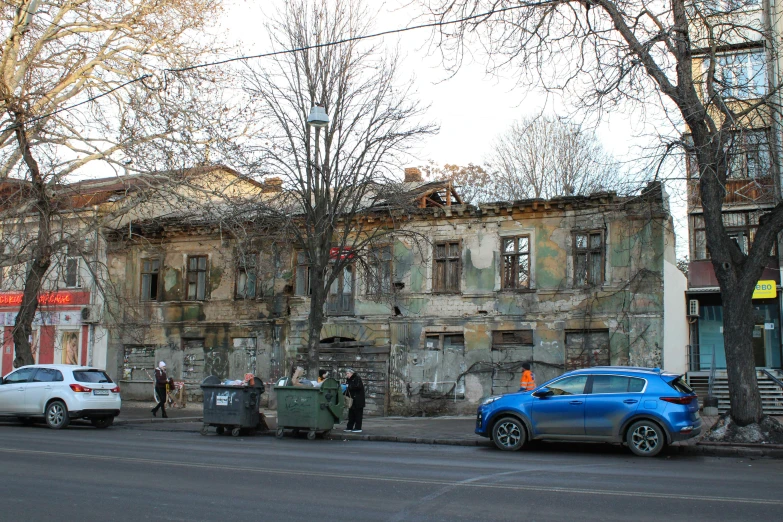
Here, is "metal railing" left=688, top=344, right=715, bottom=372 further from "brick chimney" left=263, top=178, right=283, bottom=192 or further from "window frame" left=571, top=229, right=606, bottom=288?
"brick chimney" left=263, top=178, right=283, bottom=192

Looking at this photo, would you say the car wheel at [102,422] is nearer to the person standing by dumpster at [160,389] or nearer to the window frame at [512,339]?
the person standing by dumpster at [160,389]

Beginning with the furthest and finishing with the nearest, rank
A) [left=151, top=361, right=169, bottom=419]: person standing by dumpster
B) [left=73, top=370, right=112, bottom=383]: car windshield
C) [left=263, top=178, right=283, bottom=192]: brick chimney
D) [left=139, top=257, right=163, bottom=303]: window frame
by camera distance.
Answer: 1. [left=139, top=257, right=163, bottom=303]: window frame
2. [left=151, top=361, right=169, bottom=419]: person standing by dumpster
3. [left=263, top=178, right=283, bottom=192]: brick chimney
4. [left=73, top=370, right=112, bottom=383]: car windshield

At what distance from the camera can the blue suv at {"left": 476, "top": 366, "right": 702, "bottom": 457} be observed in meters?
14.1

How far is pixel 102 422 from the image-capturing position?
21.2 meters

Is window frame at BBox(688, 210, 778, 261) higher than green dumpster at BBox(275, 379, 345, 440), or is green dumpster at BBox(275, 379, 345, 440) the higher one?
window frame at BBox(688, 210, 778, 261)

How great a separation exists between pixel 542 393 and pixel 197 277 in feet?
65.9

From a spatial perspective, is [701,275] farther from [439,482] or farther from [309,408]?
[439,482]

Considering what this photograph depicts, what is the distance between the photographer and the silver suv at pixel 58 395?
20.0 metres

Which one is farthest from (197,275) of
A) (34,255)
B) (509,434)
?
(509,434)

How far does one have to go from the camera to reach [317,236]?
22.0 meters

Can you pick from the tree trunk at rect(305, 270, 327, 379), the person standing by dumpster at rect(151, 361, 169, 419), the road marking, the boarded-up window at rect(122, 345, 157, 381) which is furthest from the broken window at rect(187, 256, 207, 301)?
the road marking

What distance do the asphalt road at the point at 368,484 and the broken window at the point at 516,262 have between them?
35.2 ft

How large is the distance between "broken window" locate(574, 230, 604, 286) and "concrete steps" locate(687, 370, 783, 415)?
5451 millimetres

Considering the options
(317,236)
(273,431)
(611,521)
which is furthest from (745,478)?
(317,236)
